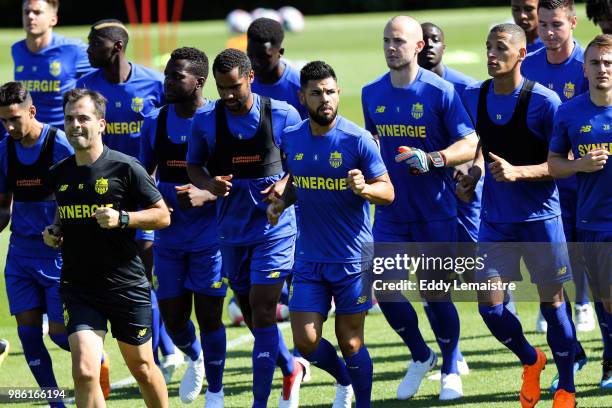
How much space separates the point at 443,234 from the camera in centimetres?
926

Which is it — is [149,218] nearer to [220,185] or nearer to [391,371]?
[220,185]

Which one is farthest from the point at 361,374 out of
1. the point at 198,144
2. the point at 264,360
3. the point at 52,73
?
the point at 52,73

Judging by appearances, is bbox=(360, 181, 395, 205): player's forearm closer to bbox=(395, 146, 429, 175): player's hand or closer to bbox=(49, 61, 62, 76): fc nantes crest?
bbox=(395, 146, 429, 175): player's hand

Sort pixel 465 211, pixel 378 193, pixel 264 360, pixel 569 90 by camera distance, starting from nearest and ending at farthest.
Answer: pixel 378 193, pixel 264 360, pixel 569 90, pixel 465 211

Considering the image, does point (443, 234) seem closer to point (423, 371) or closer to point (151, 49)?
point (423, 371)

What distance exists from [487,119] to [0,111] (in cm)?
341

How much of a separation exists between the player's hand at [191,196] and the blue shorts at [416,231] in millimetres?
1405

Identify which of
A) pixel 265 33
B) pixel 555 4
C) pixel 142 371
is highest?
pixel 555 4

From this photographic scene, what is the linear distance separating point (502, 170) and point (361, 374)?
1.63 meters

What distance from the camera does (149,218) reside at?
24.6 feet

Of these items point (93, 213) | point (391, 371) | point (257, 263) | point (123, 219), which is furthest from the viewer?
point (391, 371)

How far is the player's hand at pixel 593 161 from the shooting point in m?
7.92

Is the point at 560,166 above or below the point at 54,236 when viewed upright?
above

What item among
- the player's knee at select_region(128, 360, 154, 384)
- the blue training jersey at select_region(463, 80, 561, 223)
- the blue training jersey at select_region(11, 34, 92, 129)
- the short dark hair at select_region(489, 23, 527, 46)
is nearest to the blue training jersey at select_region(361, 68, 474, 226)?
the blue training jersey at select_region(463, 80, 561, 223)
